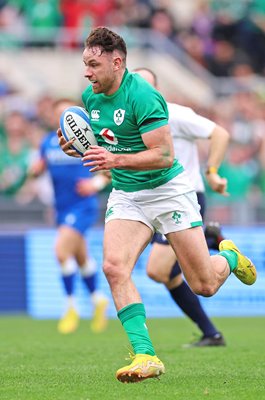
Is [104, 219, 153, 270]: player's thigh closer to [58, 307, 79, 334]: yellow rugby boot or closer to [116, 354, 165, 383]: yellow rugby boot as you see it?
[116, 354, 165, 383]: yellow rugby boot

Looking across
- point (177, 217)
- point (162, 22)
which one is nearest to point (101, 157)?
point (177, 217)

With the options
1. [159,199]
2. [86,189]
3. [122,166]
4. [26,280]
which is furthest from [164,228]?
[26,280]

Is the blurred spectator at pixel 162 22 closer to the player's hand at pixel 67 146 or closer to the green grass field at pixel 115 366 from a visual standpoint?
the green grass field at pixel 115 366

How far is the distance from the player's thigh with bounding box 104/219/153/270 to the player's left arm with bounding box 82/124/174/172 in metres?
0.51

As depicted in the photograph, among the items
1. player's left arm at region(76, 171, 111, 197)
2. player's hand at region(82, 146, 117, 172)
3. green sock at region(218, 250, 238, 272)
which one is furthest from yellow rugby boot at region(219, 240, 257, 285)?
player's left arm at region(76, 171, 111, 197)

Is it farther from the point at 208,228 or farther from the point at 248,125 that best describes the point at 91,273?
the point at 248,125

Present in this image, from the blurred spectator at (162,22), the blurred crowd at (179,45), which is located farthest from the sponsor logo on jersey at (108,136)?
the blurred spectator at (162,22)

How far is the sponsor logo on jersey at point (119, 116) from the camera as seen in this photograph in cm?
748

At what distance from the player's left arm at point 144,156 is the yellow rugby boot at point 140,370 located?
4.00ft

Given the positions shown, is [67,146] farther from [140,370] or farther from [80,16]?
[80,16]

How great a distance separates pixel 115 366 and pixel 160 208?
58.6 inches

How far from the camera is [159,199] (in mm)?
7766

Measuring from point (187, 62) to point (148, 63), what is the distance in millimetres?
799

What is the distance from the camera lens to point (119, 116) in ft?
24.6
